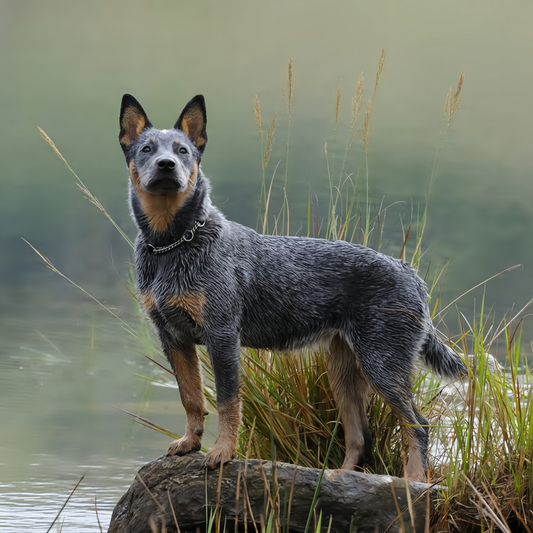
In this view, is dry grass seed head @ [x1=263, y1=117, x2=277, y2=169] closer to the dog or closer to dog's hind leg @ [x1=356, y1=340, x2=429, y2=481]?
→ the dog

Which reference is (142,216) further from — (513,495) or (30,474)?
(30,474)

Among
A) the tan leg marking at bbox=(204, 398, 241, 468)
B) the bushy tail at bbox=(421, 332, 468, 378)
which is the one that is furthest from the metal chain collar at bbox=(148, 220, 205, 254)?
the bushy tail at bbox=(421, 332, 468, 378)

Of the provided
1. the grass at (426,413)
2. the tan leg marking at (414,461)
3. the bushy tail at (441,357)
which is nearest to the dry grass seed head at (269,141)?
the grass at (426,413)

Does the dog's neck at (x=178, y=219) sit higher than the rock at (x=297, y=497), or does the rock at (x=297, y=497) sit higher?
the dog's neck at (x=178, y=219)

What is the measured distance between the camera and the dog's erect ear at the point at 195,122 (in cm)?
353

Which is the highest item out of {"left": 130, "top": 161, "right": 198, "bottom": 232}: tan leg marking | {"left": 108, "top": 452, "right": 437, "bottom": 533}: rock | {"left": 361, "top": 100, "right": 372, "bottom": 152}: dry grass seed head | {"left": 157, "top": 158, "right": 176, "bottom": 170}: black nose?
{"left": 361, "top": 100, "right": 372, "bottom": 152}: dry grass seed head

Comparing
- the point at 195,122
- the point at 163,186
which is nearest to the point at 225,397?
the point at 163,186

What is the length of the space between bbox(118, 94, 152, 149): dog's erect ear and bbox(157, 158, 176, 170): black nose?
0.47 metres

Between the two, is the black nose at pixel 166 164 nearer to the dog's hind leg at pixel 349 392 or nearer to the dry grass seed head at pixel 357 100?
the dog's hind leg at pixel 349 392

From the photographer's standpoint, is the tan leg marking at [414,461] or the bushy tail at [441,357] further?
the bushy tail at [441,357]

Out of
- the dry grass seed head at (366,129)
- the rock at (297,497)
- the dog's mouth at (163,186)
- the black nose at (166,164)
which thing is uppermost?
the dry grass seed head at (366,129)

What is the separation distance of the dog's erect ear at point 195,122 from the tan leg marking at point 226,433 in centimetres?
133

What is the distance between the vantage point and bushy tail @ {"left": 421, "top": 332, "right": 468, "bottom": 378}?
12.5 feet

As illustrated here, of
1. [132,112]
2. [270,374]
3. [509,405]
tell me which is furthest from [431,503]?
[132,112]
